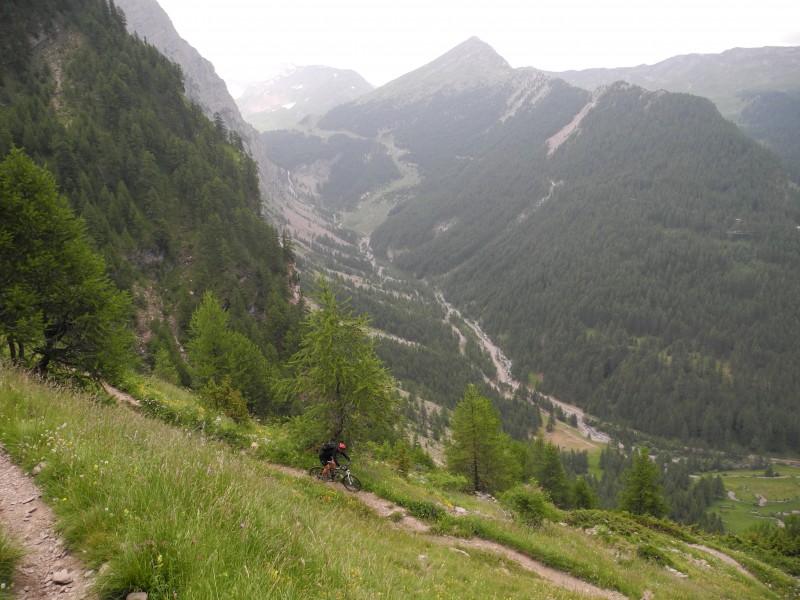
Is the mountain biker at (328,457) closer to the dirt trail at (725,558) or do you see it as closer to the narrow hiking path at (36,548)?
the narrow hiking path at (36,548)

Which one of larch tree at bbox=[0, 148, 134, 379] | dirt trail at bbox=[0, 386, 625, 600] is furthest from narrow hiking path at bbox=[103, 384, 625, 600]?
dirt trail at bbox=[0, 386, 625, 600]

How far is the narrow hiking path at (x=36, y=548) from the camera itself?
4.09 metres

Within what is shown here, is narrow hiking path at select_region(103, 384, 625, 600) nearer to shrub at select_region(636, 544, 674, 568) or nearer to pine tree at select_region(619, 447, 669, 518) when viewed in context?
shrub at select_region(636, 544, 674, 568)

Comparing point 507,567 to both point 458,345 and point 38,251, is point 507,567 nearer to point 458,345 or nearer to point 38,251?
point 38,251

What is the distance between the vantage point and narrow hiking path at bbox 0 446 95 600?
4.09 m

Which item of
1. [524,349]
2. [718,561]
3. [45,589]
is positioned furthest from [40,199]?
[524,349]

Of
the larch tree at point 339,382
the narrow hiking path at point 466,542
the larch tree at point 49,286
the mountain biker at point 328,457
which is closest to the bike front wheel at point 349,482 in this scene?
the narrow hiking path at point 466,542

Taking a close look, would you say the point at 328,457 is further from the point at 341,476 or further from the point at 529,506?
the point at 529,506

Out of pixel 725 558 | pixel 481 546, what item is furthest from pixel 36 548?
pixel 725 558

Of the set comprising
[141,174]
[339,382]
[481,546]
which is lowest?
[481,546]

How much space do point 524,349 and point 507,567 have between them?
19220cm

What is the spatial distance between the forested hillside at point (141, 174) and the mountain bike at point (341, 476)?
31619 millimetres

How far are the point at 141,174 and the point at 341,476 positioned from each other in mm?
70032

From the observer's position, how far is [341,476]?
1702 cm
